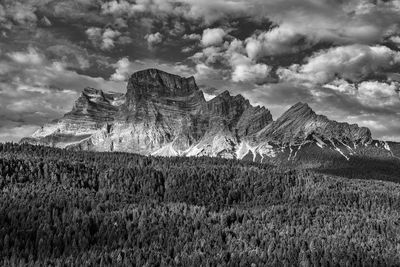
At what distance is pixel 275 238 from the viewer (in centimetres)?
8100

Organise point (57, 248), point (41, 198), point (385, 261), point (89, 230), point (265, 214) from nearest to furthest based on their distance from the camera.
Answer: point (57, 248) < point (385, 261) < point (89, 230) < point (41, 198) < point (265, 214)

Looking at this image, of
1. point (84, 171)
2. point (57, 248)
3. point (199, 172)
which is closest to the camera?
point (57, 248)

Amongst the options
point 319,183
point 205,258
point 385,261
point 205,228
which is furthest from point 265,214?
point 319,183

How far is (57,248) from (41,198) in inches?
Answer: 1416

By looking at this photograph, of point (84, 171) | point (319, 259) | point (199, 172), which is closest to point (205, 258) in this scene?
point (319, 259)

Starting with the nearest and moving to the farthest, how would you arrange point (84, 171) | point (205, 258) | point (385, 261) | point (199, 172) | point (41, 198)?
point (205, 258), point (385, 261), point (41, 198), point (84, 171), point (199, 172)

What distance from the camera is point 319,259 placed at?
66250 millimetres

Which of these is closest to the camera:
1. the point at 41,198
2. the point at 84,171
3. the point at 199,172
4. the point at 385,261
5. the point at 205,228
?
the point at 385,261

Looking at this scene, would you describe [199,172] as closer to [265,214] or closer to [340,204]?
[340,204]

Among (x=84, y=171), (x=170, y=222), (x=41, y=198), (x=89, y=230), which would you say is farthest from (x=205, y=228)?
(x=84, y=171)

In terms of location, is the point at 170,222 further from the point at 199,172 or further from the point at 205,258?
the point at 199,172

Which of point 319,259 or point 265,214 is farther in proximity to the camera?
point 265,214

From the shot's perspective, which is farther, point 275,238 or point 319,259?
point 275,238

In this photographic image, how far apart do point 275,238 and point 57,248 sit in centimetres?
3624
